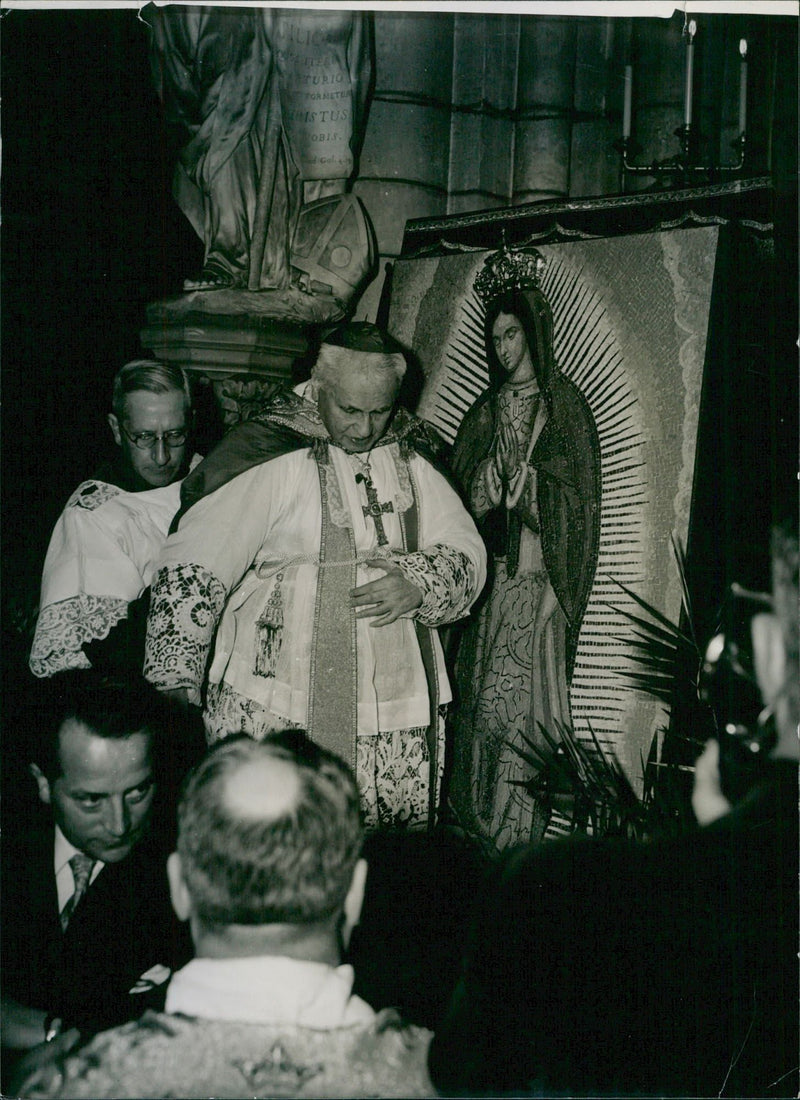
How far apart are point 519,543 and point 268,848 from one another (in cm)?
179

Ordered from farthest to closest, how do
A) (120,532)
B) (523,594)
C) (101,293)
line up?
(523,594) < (101,293) < (120,532)

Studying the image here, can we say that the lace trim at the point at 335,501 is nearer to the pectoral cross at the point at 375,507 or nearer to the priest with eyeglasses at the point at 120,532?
the pectoral cross at the point at 375,507

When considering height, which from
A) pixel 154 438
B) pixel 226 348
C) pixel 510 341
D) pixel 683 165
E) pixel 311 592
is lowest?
pixel 311 592

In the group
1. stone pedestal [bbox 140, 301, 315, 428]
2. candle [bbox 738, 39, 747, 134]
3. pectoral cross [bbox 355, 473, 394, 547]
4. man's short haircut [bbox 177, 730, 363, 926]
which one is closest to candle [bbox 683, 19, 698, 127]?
candle [bbox 738, 39, 747, 134]

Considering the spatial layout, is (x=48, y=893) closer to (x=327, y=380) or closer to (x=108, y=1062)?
(x=108, y=1062)

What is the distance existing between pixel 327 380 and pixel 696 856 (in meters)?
1.54

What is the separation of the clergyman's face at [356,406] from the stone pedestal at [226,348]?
0.41 m

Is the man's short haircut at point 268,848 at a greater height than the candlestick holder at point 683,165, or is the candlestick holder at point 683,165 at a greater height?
the candlestick holder at point 683,165

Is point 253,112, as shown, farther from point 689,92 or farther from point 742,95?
point 742,95

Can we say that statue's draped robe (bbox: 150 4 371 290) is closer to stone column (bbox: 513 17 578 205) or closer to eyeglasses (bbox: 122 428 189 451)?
eyeglasses (bbox: 122 428 189 451)

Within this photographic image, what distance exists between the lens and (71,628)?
3.43 meters

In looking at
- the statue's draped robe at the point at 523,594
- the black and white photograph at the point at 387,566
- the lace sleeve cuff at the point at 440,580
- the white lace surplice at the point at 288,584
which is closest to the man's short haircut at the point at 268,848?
the black and white photograph at the point at 387,566

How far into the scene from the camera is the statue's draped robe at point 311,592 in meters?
3.36

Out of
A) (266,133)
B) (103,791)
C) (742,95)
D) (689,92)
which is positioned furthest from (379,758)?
(742,95)
